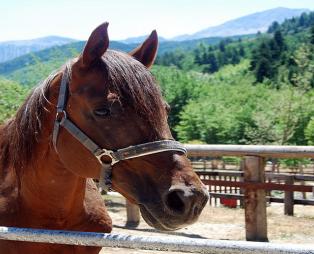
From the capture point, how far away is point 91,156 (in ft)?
7.13

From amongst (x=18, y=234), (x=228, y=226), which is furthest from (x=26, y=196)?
(x=228, y=226)

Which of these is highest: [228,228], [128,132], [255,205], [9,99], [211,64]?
[128,132]

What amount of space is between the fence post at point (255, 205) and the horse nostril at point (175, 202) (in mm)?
3871

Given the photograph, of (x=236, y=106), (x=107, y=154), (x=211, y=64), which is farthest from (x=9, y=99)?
(x=211, y=64)

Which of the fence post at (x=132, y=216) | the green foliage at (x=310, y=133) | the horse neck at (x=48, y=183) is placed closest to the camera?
the horse neck at (x=48, y=183)

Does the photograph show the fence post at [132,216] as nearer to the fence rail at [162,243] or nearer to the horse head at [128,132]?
the horse head at [128,132]

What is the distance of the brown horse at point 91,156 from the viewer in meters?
1.99

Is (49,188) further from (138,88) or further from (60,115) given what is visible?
(138,88)

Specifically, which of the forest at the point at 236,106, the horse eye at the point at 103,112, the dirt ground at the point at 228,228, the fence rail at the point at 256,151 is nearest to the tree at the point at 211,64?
the forest at the point at 236,106

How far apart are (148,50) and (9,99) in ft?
30.5

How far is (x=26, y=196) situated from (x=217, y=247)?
1216mm

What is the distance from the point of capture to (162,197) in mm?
1962

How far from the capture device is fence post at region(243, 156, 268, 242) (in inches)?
222

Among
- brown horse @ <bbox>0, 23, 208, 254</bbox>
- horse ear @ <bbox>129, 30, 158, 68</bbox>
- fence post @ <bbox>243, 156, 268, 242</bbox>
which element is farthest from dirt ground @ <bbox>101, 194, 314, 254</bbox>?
horse ear @ <bbox>129, 30, 158, 68</bbox>
